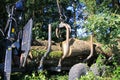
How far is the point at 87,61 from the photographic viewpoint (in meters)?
9.98

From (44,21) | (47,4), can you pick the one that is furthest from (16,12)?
(47,4)

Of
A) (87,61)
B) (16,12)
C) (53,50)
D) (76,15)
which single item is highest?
(16,12)

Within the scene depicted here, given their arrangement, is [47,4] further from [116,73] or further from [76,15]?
[116,73]

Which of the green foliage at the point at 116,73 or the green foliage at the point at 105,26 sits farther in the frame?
the green foliage at the point at 105,26

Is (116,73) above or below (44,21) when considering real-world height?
above

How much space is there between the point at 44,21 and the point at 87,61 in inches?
610

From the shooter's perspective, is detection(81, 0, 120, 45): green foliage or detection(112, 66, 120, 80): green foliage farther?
detection(81, 0, 120, 45): green foliage

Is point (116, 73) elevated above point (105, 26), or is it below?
below

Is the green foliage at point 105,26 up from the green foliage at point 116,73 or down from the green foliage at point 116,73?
up

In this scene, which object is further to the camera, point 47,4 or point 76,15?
point 76,15

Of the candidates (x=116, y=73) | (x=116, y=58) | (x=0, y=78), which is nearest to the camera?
(x=0, y=78)

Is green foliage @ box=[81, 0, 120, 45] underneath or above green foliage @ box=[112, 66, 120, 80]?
above

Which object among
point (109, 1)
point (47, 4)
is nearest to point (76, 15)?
point (47, 4)

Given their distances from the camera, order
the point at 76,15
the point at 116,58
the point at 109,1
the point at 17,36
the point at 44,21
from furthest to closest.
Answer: the point at 76,15, the point at 44,21, the point at 109,1, the point at 116,58, the point at 17,36
